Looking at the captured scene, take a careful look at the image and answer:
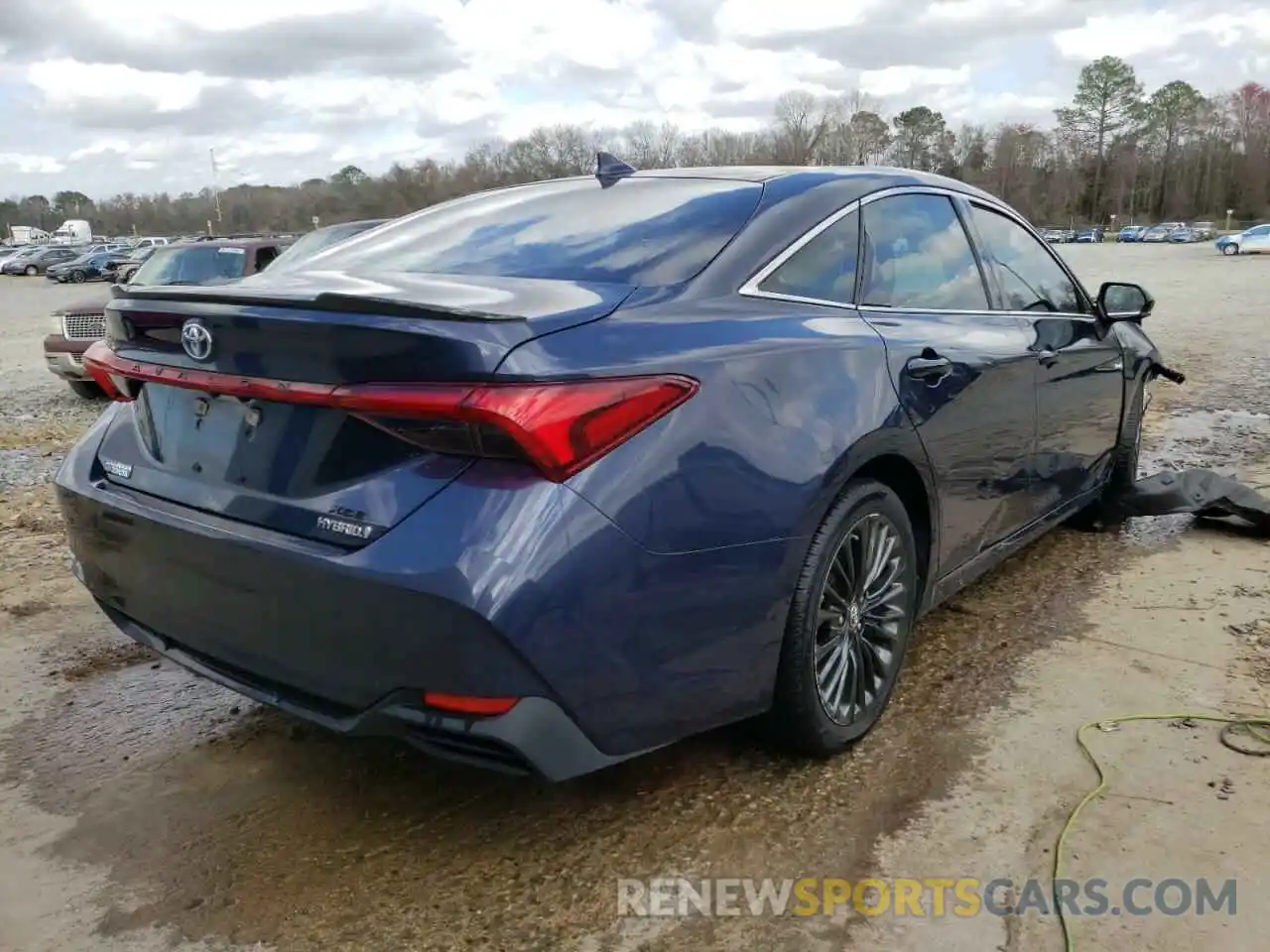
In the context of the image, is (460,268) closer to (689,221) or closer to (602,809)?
(689,221)

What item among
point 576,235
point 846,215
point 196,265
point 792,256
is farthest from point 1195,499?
point 196,265

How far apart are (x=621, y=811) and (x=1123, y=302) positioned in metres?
3.24

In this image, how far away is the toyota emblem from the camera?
228 cm

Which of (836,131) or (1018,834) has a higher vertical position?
Result: (836,131)

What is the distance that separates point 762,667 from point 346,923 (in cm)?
108

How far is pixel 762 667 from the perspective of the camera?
2449 mm

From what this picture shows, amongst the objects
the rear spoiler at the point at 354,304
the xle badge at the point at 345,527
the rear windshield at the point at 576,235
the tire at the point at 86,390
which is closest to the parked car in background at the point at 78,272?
the tire at the point at 86,390

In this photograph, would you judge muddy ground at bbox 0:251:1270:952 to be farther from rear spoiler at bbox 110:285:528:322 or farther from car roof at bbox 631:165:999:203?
car roof at bbox 631:165:999:203

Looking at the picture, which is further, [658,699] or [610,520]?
[658,699]

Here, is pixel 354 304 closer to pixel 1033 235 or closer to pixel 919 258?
pixel 919 258

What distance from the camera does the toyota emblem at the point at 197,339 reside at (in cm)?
228

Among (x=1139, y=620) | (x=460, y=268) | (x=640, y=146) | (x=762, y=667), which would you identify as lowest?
(x=1139, y=620)

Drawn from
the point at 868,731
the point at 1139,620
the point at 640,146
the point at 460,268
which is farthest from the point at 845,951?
the point at 640,146

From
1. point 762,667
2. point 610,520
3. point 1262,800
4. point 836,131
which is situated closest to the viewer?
point 610,520
